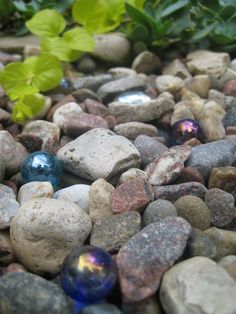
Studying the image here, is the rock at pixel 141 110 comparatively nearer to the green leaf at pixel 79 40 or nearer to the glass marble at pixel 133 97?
the glass marble at pixel 133 97

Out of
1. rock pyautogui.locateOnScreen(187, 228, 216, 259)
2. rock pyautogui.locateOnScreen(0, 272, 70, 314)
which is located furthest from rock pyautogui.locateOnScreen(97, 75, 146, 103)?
rock pyautogui.locateOnScreen(0, 272, 70, 314)

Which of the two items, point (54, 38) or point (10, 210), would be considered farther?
point (54, 38)

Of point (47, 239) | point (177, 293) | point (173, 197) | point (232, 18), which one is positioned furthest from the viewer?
point (232, 18)

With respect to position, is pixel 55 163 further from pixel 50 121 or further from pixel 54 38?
pixel 54 38

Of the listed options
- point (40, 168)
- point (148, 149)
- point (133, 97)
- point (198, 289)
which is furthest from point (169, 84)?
point (198, 289)

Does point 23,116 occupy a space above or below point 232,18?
below

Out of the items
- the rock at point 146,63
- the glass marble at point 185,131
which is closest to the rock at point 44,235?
the glass marble at point 185,131

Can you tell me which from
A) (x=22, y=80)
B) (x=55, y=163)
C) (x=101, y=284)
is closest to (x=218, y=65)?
(x=22, y=80)
